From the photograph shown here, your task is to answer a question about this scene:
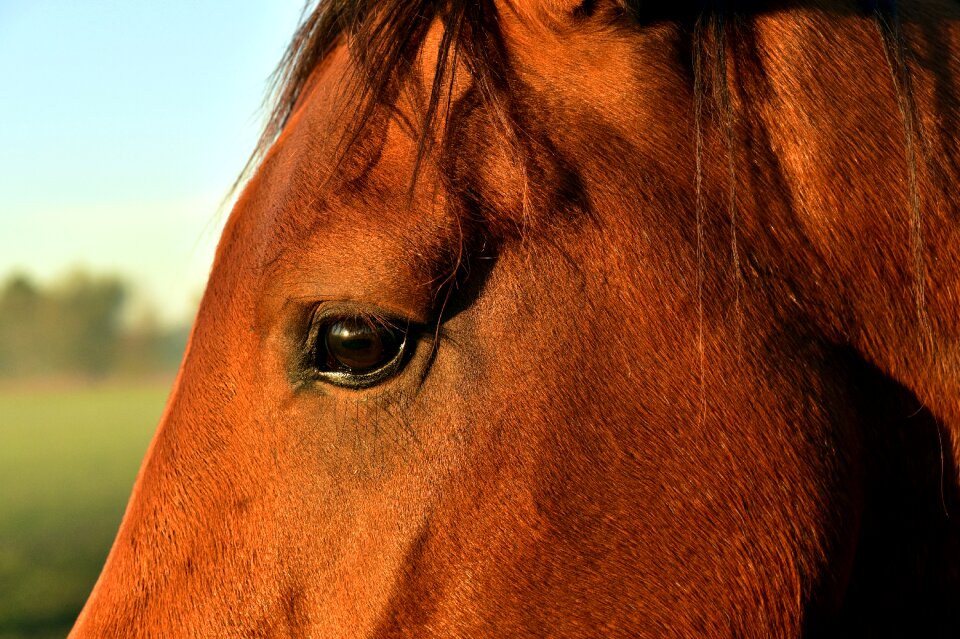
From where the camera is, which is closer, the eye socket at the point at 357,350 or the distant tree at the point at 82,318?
the eye socket at the point at 357,350

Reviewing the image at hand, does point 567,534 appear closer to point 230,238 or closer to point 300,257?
point 300,257

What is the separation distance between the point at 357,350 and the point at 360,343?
0.01m

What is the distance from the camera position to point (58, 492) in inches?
706

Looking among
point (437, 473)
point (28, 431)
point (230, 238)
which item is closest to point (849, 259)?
point (437, 473)

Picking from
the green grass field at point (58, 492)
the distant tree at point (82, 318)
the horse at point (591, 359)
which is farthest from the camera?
the distant tree at point (82, 318)

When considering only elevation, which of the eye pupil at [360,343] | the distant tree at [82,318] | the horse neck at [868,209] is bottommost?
the distant tree at [82,318]

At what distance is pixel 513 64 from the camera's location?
1.49 metres

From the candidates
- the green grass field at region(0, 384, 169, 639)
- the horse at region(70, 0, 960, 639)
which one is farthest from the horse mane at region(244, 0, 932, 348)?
the green grass field at region(0, 384, 169, 639)

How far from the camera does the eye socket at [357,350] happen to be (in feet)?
4.48

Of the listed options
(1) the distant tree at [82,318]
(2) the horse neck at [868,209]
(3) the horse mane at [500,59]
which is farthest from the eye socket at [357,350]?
(1) the distant tree at [82,318]

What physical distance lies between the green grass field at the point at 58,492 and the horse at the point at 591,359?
29.6ft

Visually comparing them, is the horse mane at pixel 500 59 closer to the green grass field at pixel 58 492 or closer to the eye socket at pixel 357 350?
the eye socket at pixel 357 350

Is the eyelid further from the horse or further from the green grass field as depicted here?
the green grass field

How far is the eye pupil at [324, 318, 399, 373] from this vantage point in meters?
1.37
